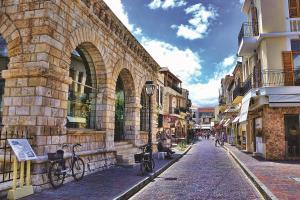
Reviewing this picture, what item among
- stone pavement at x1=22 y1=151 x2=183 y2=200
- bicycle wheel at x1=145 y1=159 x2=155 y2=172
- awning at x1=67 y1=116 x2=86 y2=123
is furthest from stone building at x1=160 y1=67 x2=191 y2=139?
stone pavement at x1=22 y1=151 x2=183 y2=200

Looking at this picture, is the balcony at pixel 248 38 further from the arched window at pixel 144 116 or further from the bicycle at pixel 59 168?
the bicycle at pixel 59 168

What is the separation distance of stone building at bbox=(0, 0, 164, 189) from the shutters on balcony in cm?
877

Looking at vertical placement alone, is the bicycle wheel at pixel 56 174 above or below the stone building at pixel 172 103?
below

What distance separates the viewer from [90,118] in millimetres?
10672

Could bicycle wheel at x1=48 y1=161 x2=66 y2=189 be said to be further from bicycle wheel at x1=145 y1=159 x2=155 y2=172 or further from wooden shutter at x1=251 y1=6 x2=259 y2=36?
wooden shutter at x1=251 y1=6 x2=259 y2=36

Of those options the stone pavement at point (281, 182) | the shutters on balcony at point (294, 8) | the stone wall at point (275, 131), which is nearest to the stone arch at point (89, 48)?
the stone pavement at point (281, 182)

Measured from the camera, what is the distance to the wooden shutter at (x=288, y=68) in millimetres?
13555

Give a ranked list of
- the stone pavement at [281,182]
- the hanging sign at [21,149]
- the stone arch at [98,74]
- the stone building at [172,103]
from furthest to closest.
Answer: the stone building at [172,103] < the stone arch at [98,74] < the stone pavement at [281,182] < the hanging sign at [21,149]

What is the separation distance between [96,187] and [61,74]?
326 cm

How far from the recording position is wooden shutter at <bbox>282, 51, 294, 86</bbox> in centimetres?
1355

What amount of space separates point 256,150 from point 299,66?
19.1ft

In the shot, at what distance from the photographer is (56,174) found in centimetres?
681

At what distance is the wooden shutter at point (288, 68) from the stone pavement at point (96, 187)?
9.30 metres

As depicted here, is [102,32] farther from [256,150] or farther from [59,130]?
[256,150]
